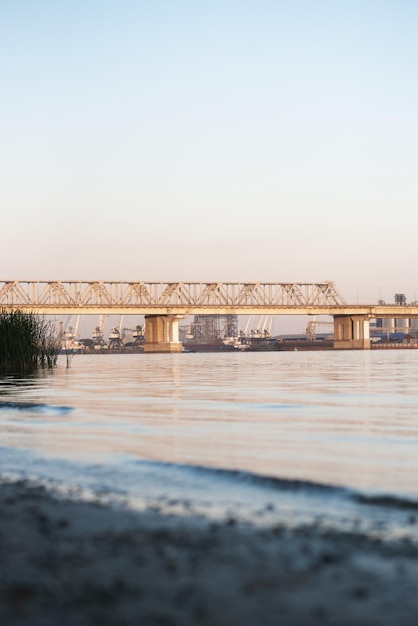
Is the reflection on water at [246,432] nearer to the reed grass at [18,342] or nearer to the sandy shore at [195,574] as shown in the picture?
the sandy shore at [195,574]

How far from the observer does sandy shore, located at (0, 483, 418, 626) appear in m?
4.09

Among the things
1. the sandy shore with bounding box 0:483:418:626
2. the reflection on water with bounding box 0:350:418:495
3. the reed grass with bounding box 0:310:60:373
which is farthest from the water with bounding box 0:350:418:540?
the reed grass with bounding box 0:310:60:373

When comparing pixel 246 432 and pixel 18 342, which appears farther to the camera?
pixel 18 342

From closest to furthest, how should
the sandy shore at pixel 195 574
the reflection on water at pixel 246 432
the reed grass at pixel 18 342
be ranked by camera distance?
the sandy shore at pixel 195 574
the reflection on water at pixel 246 432
the reed grass at pixel 18 342

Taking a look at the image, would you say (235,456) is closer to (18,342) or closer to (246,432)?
(246,432)

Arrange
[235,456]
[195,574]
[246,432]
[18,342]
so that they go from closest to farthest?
[195,574] → [235,456] → [246,432] → [18,342]

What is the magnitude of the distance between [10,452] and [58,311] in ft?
599

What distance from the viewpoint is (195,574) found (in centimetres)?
473

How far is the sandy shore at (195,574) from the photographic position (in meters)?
4.09

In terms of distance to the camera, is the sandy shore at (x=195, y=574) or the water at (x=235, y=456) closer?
the sandy shore at (x=195, y=574)

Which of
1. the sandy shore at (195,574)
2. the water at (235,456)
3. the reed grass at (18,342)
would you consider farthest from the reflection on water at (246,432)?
the reed grass at (18,342)

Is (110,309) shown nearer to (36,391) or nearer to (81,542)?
(36,391)

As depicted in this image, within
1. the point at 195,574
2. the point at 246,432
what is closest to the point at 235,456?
the point at 246,432

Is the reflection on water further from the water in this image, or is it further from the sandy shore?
the sandy shore
